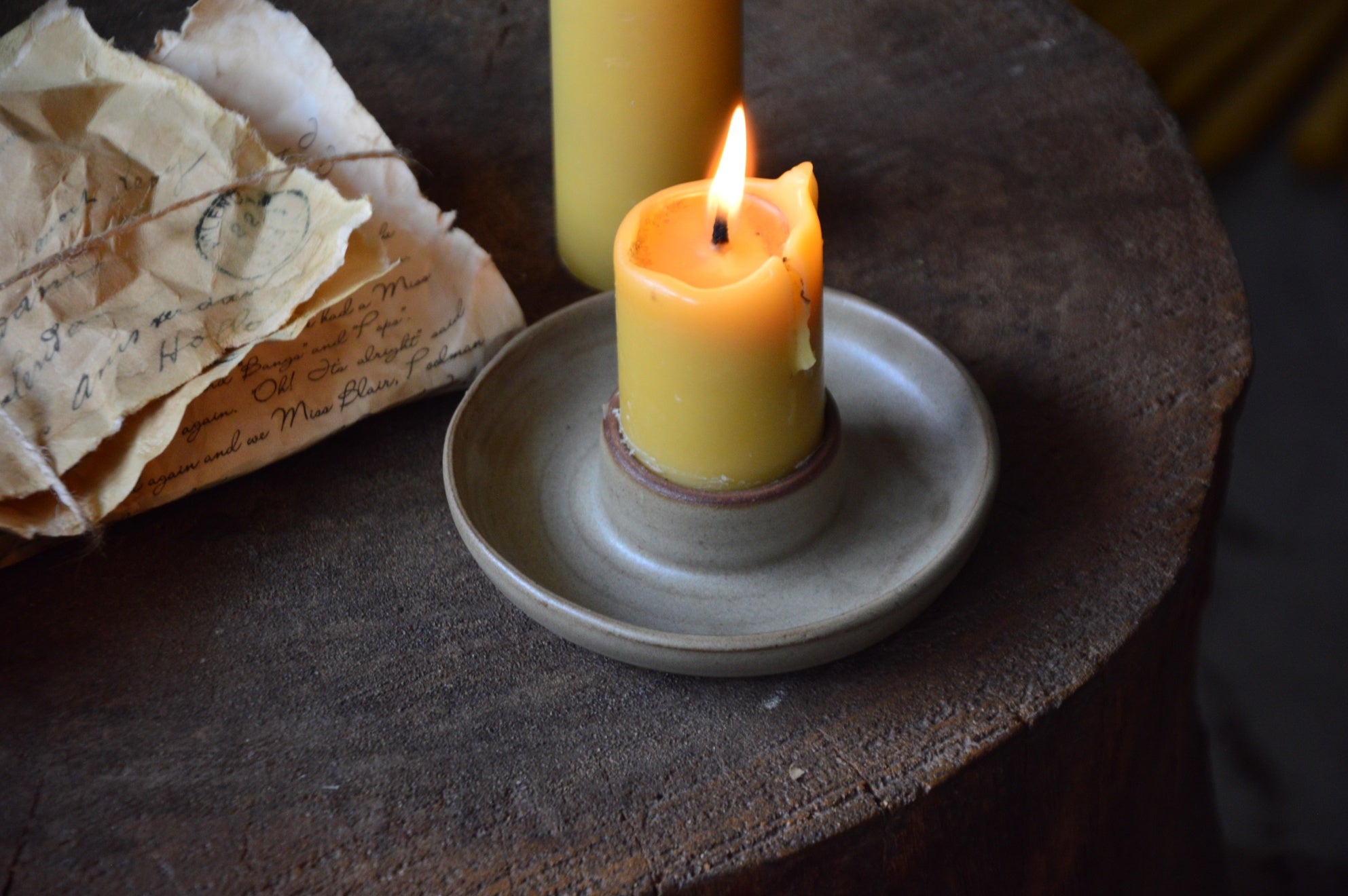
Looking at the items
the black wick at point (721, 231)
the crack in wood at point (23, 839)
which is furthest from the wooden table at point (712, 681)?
the black wick at point (721, 231)

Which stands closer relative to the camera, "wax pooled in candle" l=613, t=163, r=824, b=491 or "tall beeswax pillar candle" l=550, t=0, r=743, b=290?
"wax pooled in candle" l=613, t=163, r=824, b=491

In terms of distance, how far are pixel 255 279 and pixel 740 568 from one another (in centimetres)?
30

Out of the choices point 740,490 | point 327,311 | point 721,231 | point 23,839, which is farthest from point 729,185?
point 23,839

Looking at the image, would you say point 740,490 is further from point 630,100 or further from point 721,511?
point 630,100

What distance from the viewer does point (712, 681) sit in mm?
488

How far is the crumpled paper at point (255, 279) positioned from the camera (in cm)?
55

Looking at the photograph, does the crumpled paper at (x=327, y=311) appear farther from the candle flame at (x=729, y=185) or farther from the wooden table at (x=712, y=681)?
the candle flame at (x=729, y=185)

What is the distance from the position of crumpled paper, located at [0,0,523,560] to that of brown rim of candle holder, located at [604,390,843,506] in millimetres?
129

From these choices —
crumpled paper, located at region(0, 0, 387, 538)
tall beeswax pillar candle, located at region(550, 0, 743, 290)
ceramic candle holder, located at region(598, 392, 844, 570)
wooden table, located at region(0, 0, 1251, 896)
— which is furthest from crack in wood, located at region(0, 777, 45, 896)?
tall beeswax pillar candle, located at region(550, 0, 743, 290)

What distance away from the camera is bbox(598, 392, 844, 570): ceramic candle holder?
502 mm

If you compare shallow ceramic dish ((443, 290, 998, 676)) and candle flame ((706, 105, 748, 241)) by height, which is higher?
candle flame ((706, 105, 748, 241))

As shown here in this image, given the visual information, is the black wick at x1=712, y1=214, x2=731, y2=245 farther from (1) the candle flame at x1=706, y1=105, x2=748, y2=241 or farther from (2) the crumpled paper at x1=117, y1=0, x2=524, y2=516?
(2) the crumpled paper at x1=117, y1=0, x2=524, y2=516

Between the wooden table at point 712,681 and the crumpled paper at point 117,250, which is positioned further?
the crumpled paper at point 117,250

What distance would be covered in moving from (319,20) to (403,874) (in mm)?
693
